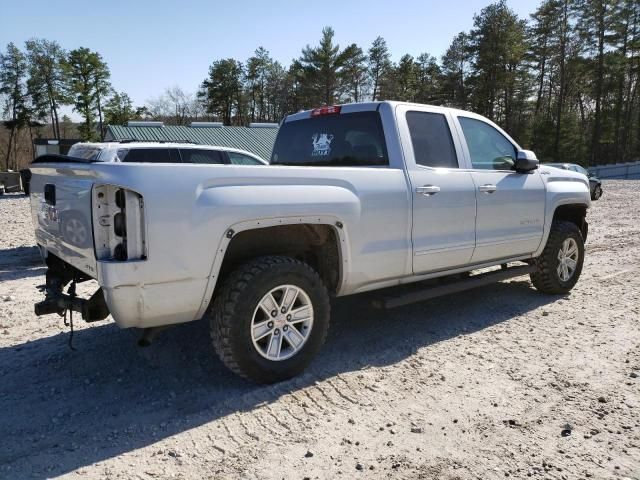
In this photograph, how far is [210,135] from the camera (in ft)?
78.2

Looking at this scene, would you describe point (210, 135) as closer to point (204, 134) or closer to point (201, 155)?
point (204, 134)

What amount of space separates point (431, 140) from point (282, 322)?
2.23m

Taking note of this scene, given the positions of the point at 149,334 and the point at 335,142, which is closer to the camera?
the point at 149,334

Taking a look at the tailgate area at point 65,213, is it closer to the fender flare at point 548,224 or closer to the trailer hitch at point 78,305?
the trailer hitch at point 78,305

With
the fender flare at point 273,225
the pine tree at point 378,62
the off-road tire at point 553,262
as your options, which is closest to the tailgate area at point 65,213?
the fender flare at point 273,225

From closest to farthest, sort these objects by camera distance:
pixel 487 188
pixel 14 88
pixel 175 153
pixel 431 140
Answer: pixel 431 140 < pixel 487 188 < pixel 175 153 < pixel 14 88

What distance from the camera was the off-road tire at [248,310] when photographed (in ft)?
10.6

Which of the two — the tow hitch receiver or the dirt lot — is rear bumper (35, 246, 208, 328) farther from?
the dirt lot

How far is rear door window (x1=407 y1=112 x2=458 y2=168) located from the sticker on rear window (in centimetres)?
77

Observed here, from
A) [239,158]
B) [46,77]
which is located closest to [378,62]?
[46,77]

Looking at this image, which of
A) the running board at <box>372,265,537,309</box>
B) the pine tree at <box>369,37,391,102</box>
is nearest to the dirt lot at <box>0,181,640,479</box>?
the running board at <box>372,265,537,309</box>

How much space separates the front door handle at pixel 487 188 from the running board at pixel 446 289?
901 mm

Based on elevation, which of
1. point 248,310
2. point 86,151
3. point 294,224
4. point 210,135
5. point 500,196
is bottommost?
point 248,310

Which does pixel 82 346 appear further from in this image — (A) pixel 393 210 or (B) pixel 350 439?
(A) pixel 393 210
